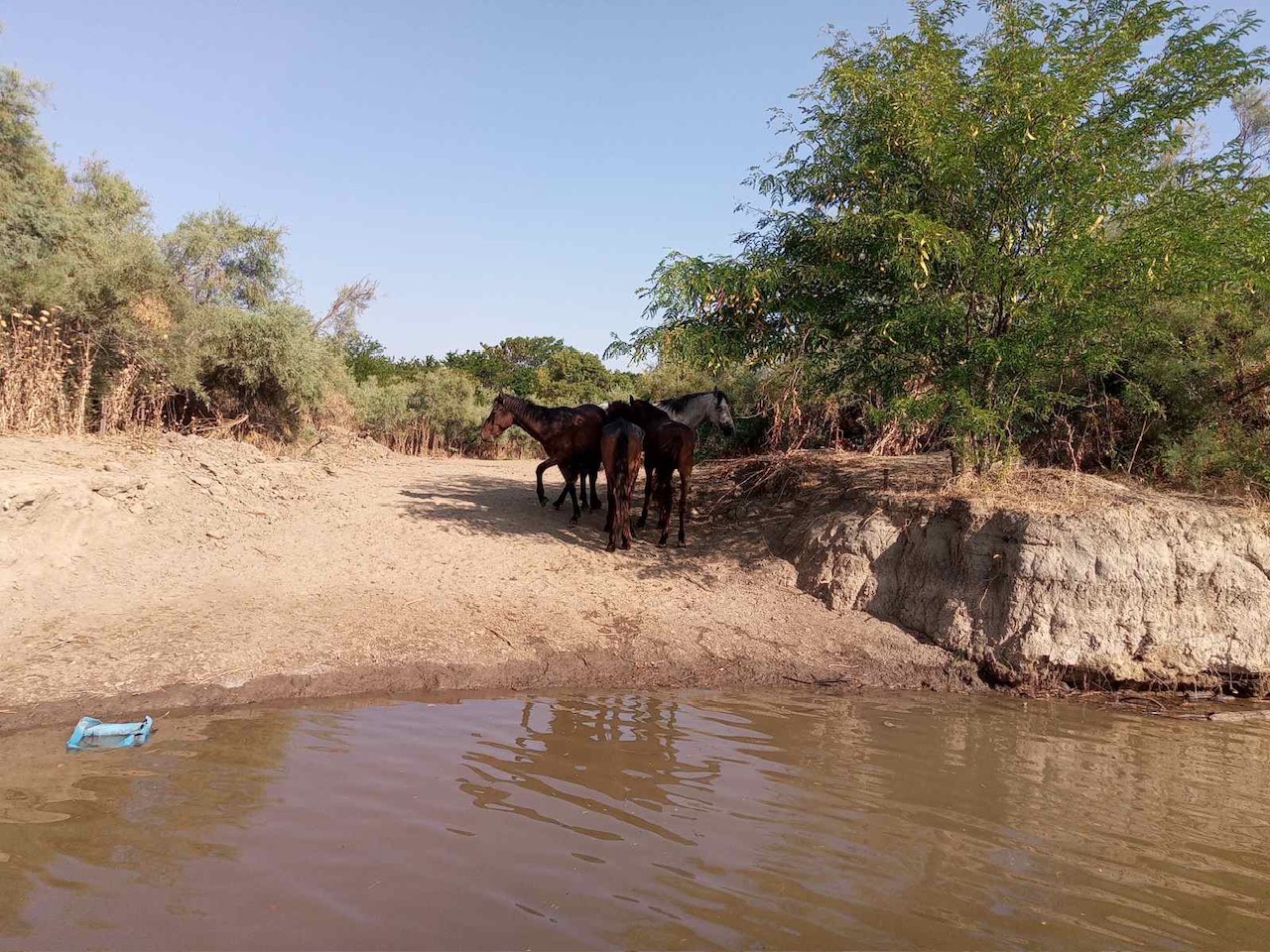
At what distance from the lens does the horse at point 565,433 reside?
35.0ft

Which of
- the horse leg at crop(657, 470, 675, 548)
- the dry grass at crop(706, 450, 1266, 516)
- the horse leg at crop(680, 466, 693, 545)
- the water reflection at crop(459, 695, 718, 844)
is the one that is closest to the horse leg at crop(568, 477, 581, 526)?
the horse leg at crop(657, 470, 675, 548)

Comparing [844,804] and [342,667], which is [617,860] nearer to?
[844,804]

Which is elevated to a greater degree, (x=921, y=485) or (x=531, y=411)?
(x=531, y=411)

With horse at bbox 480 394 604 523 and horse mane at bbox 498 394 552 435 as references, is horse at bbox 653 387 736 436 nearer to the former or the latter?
horse at bbox 480 394 604 523

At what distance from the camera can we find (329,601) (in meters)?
7.41

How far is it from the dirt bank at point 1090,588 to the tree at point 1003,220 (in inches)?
44.4

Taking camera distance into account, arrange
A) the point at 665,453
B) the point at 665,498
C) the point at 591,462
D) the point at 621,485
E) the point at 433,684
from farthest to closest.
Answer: the point at 591,462
the point at 665,498
the point at 665,453
the point at 621,485
the point at 433,684

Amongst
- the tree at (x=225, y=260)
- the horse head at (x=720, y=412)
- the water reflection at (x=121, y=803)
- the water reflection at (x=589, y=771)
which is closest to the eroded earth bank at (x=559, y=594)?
the water reflection at (x=121, y=803)

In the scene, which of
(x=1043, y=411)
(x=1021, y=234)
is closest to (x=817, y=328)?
(x=1021, y=234)

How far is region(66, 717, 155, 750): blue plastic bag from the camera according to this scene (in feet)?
15.2

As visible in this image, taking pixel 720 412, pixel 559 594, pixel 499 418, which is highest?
pixel 720 412

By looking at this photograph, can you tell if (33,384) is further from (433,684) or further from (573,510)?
(433,684)

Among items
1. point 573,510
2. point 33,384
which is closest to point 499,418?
point 573,510

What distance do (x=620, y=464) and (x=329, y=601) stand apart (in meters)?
3.69
